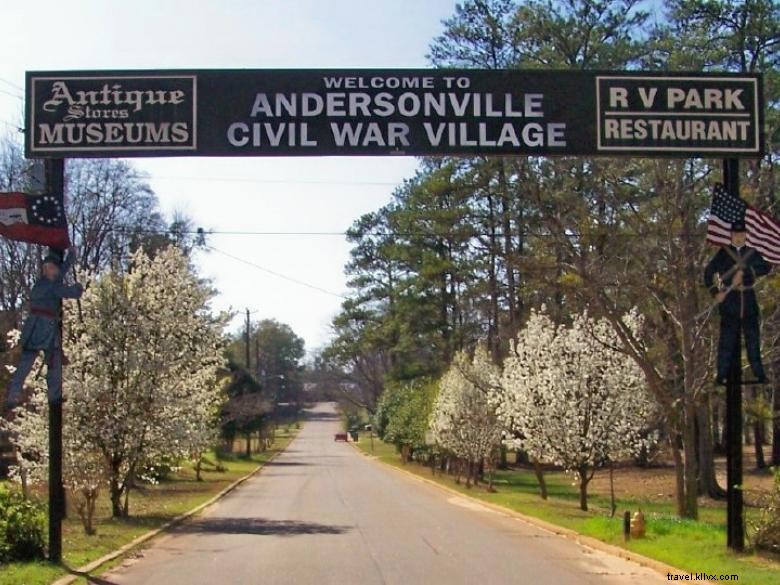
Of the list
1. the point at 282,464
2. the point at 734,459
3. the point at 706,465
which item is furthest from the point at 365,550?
the point at 282,464

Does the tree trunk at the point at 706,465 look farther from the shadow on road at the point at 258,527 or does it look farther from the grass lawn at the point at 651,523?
the shadow on road at the point at 258,527

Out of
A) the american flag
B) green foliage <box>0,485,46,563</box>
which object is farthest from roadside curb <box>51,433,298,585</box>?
the american flag

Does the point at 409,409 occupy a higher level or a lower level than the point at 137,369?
lower

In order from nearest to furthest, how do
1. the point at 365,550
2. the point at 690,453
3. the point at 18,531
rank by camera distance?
the point at 18,531 < the point at 365,550 < the point at 690,453

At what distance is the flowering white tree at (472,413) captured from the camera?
39844 mm

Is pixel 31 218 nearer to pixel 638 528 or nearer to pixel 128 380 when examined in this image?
pixel 638 528

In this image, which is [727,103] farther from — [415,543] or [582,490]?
[582,490]

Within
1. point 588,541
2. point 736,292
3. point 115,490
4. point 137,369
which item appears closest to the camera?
point 736,292

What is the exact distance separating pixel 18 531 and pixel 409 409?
40.2m

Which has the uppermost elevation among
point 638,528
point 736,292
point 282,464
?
point 736,292

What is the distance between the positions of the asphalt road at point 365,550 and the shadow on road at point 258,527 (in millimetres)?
21

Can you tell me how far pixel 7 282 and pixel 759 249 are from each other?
111 feet

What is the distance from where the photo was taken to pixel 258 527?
75.1 ft

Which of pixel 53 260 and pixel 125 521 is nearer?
pixel 53 260
